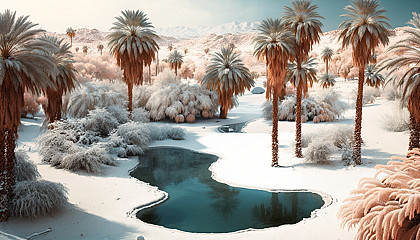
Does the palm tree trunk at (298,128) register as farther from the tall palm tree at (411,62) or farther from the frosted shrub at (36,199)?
the frosted shrub at (36,199)

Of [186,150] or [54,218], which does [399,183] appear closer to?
[54,218]

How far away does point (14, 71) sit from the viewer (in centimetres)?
910

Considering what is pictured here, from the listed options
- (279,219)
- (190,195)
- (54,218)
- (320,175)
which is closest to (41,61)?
(54,218)

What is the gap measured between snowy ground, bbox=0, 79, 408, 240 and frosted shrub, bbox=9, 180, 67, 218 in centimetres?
25

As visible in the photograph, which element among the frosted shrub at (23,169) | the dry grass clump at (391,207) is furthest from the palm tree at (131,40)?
the dry grass clump at (391,207)

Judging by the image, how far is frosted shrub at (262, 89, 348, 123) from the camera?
2964 centimetres

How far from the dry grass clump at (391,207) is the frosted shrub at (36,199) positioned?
27.1ft

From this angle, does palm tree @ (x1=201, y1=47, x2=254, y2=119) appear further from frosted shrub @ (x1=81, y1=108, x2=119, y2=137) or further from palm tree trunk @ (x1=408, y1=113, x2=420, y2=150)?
palm tree trunk @ (x1=408, y1=113, x2=420, y2=150)

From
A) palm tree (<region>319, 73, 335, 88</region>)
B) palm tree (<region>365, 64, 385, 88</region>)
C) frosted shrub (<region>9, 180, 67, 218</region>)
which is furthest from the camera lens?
palm tree (<region>319, 73, 335, 88</region>)

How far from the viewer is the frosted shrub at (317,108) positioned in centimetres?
2964

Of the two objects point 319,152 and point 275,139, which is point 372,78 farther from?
point 275,139

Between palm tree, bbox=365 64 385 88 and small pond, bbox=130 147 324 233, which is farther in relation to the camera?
palm tree, bbox=365 64 385 88

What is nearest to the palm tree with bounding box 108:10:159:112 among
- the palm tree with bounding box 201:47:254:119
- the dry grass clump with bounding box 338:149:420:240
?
the palm tree with bounding box 201:47:254:119

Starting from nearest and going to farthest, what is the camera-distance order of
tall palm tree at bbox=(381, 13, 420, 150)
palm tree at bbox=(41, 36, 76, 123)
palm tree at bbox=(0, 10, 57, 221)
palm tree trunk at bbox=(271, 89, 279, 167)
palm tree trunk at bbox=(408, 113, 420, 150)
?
palm tree at bbox=(0, 10, 57, 221), tall palm tree at bbox=(381, 13, 420, 150), palm tree trunk at bbox=(408, 113, 420, 150), palm tree trunk at bbox=(271, 89, 279, 167), palm tree at bbox=(41, 36, 76, 123)
